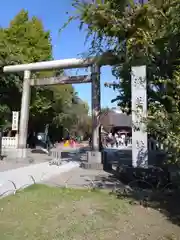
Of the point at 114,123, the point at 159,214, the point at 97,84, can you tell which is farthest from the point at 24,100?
the point at 114,123

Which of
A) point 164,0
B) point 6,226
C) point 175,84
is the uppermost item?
point 164,0

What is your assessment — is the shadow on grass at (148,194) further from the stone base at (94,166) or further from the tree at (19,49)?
the tree at (19,49)

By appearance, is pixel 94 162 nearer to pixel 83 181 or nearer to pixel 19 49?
pixel 83 181

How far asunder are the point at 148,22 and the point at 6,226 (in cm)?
740

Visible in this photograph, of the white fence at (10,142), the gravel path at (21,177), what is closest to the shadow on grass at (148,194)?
the gravel path at (21,177)

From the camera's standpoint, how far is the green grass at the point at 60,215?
Answer: 445cm

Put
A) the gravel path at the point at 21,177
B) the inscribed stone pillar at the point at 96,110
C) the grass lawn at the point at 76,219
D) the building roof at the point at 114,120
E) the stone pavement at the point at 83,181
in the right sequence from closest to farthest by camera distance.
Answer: the grass lawn at the point at 76,219, the gravel path at the point at 21,177, the stone pavement at the point at 83,181, the inscribed stone pillar at the point at 96,110, the building roof at the point at 114,120

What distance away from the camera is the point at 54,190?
25.0 feet

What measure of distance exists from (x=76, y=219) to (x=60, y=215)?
40 centimetres

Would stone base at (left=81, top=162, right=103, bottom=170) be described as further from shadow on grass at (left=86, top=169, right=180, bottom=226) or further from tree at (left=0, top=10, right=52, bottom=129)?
tree at (left=0, top=10, right=52, bottom=129)

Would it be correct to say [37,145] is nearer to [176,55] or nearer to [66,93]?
[66,93]

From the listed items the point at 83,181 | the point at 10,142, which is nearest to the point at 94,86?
the point at 83,181

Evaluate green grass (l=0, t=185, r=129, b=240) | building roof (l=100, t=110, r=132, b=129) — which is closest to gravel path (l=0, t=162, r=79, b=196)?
green grass (l=0, t=185, r=129, b=240)

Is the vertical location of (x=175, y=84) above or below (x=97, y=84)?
below
